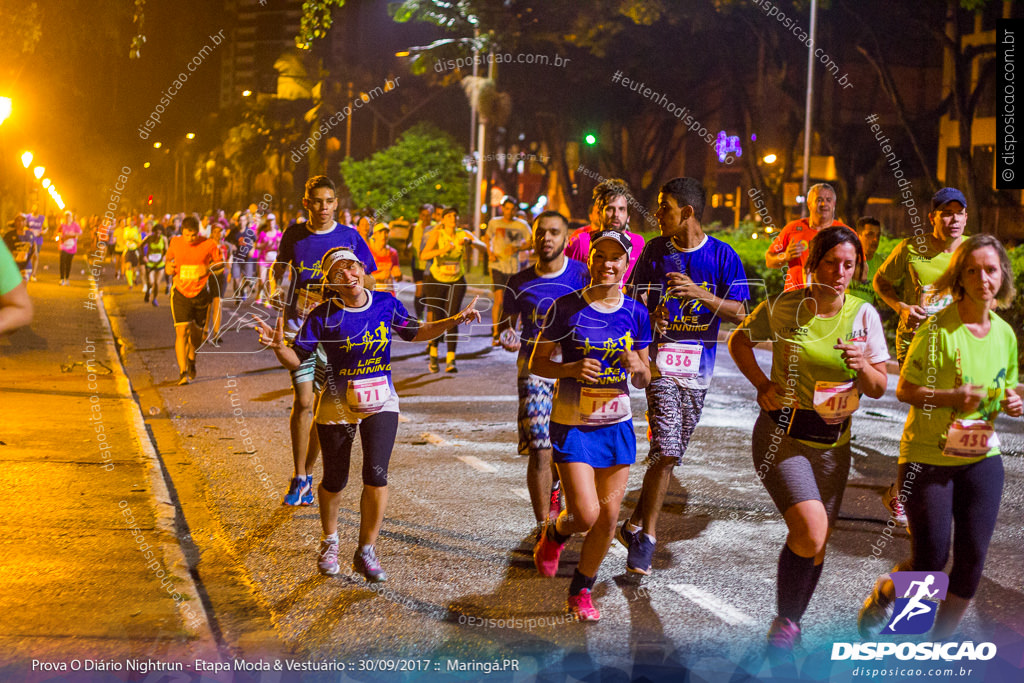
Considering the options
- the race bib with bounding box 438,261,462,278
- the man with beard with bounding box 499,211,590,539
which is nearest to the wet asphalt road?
the man with beard with bounding box 499,211,590,539

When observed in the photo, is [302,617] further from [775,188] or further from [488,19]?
[775,188]

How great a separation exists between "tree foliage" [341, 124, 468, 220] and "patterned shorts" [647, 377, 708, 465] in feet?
119

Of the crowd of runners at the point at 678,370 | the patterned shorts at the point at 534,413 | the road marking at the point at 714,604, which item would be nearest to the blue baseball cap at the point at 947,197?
the crowd of runners at the point at 678,370

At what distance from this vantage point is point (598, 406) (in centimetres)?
467

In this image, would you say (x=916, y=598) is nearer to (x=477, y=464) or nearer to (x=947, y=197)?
(x=947, y=197)

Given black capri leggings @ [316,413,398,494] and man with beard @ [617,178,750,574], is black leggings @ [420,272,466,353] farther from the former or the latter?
black capri leggings @ [316,413,398,494]

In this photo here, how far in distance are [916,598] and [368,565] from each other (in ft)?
8.00

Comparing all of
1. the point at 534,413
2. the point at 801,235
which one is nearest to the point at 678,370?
the point at 534,413

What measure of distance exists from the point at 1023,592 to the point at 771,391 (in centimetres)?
191

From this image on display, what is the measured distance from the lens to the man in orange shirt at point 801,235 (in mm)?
7692

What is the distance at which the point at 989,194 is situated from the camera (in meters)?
31.5

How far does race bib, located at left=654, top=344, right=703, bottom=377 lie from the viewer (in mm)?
5594

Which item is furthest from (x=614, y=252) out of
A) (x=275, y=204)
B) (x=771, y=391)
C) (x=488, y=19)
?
(x=275, y=204)

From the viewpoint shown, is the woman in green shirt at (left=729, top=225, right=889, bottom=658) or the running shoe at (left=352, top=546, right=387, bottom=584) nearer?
the woman in green shirt at (left=729, top=225, right=889, bottom=658)
